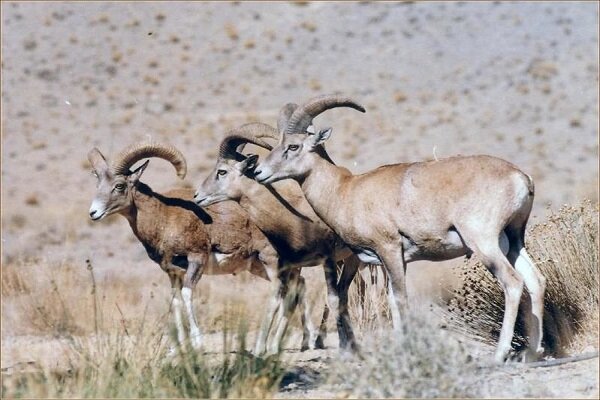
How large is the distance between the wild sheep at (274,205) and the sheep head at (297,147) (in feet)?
4.38

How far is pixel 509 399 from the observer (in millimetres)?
10992

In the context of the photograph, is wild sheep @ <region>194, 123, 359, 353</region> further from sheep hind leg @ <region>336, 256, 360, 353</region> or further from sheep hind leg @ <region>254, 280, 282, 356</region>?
sheep hind leg @ <region>336, 256, 360, 353</region>

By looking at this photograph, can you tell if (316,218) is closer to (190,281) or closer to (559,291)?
(190,281)

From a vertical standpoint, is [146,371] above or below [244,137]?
below

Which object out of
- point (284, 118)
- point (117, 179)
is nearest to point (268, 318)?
point (284, 118)

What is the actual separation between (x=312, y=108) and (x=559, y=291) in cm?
333

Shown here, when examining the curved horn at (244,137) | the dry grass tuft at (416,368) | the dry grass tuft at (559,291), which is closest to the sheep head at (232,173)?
the curved horn at (244,137)

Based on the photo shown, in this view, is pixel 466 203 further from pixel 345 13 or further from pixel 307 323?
pixel 345 13

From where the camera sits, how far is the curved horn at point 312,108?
48.3 ft

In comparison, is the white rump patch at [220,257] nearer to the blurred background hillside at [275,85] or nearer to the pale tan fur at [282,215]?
the pale tan fur at [282,215]

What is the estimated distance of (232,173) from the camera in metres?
16.5

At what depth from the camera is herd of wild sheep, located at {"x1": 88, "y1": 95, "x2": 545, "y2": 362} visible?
514 inches

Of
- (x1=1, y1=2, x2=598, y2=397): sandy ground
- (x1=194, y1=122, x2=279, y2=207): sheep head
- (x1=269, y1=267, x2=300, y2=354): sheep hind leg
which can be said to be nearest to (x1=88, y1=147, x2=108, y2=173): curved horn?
(x1=194, y1=122, x2=279, y2=207): sheep head

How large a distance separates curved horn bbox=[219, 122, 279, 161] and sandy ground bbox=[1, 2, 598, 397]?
525 inches
